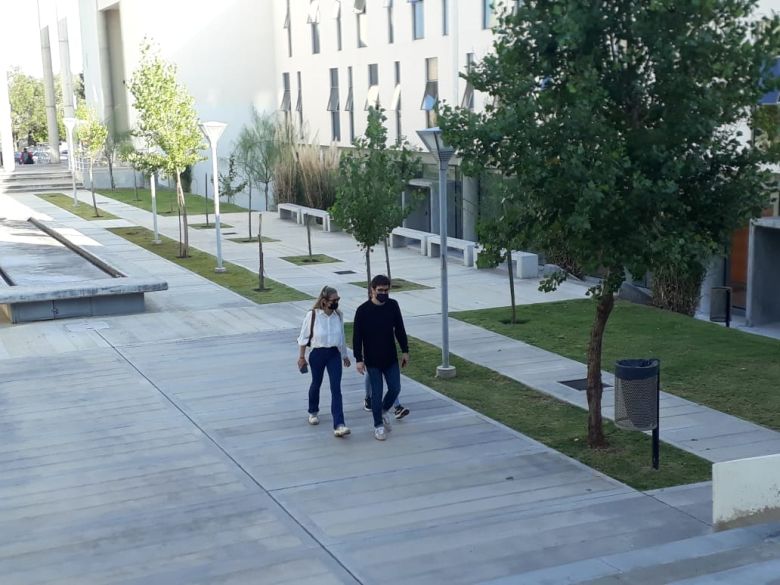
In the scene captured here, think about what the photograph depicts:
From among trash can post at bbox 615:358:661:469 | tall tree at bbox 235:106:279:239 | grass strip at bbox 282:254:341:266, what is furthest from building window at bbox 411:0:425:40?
trash can post at bbox 615:358:661:469

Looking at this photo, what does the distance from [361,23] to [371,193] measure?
18.8 m

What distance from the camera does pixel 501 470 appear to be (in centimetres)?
964

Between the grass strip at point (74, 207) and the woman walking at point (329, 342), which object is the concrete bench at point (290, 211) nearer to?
the grass strip at point (74, 207)

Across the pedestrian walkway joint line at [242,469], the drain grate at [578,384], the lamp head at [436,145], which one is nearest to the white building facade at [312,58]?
the lamp head at [436,145]

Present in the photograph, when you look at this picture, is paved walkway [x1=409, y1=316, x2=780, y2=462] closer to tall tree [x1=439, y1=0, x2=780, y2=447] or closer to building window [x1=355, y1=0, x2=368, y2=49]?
tall tree [x1=439, y1=0, x2=780, y2=447]

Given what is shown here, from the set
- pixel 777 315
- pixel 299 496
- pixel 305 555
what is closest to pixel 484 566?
pixel 305 555

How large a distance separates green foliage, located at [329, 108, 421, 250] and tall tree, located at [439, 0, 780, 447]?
8523mm

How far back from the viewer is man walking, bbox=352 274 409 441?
1038 centimetres

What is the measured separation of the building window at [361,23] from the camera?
35.2m

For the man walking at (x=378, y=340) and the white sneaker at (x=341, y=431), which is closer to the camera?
the man walking at (x=378, y=340)

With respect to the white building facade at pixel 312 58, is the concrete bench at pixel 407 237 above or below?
below

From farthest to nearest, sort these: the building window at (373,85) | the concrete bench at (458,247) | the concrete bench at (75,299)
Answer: the building window at (373,85), the concrete bench at (458,247), the concrete bench at (75,299)

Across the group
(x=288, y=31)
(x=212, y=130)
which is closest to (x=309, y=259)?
(x=212, y=130)

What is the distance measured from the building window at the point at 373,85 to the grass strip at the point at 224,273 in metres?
8.55
